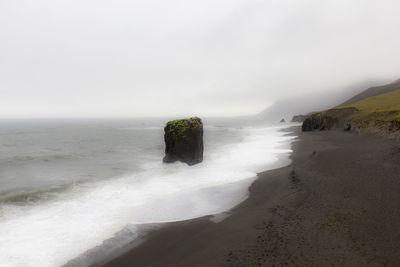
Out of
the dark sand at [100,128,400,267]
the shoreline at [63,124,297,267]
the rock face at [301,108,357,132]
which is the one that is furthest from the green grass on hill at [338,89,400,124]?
the shoreline at [63,124,297,267]

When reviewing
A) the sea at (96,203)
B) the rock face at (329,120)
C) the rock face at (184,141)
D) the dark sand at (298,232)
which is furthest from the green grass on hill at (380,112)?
the sea at (96,203)

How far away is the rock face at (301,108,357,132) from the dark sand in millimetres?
48668

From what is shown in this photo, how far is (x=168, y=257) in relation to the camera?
27.2 ft

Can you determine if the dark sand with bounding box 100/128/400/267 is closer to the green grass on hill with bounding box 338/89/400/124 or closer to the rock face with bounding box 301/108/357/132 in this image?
the green grass on hill with bounding box 338/89/400/124

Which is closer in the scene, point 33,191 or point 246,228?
point 246,228

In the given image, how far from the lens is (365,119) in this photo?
150ft

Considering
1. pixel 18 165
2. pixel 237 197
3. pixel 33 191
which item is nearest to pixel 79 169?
pixel 33 191

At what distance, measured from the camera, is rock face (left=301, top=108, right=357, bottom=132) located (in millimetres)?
57156

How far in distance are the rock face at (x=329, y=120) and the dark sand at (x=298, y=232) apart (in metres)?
48.7

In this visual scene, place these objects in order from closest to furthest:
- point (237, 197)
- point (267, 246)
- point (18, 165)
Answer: point (267, 246)
point (237, 197)
point (18, 165)

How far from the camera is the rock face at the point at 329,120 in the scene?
57.2 meters

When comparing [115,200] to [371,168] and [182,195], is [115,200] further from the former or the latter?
[371,168]

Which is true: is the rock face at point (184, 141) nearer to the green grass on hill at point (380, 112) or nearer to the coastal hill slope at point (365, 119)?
the coastal hill slope at point (365, 119)

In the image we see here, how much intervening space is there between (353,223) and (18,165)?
123ft
